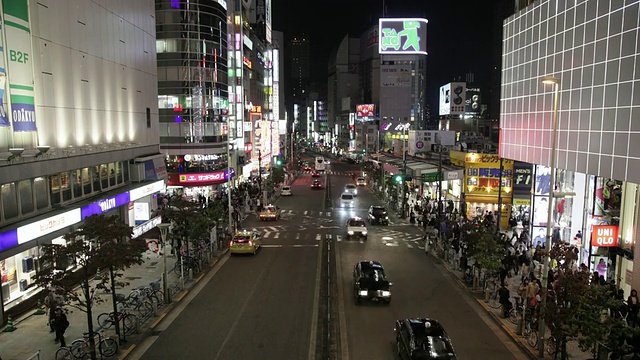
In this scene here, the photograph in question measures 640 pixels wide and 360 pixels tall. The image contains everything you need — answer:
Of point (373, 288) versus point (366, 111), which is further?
point (366, 111)

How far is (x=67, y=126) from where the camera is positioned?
24.7 metres

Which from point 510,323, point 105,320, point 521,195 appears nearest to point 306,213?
point 521,195

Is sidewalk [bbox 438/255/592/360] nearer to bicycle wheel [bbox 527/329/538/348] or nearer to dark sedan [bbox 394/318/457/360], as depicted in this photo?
bicycle wheel [bbox 527/329/538/348]

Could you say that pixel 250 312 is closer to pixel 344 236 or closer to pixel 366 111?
pixel 344 236

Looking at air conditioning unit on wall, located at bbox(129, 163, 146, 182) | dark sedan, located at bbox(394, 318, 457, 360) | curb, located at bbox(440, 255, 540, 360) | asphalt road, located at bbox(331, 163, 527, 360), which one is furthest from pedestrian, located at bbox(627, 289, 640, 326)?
air conditioning unit on wall, located at bbox(129, 163, 146, 182)

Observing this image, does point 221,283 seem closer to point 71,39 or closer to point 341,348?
point 341,348

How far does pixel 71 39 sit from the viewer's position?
81.8 feet

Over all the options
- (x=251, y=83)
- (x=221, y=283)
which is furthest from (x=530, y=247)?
(x=251, y=83)

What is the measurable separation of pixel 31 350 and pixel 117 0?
23.3 meters

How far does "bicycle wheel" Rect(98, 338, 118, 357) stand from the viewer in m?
15.8

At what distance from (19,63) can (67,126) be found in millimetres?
5467

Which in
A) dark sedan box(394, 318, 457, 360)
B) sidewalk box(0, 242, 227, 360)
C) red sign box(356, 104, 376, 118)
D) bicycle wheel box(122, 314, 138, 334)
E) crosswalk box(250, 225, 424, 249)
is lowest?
crosswalk box(250, 225, 424, 249)

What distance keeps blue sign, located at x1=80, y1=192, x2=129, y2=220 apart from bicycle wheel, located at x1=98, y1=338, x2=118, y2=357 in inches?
388

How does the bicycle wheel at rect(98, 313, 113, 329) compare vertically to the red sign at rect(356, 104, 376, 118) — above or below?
below
